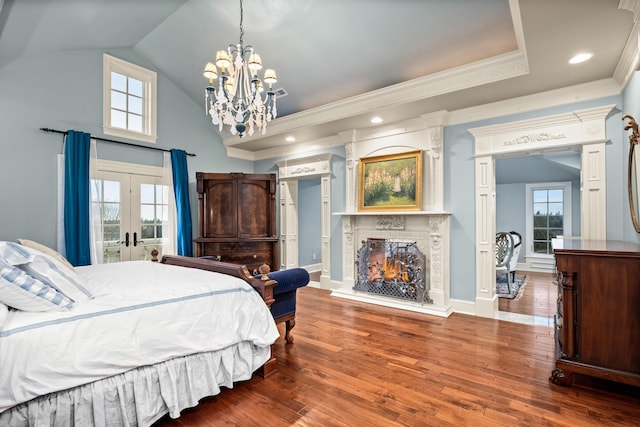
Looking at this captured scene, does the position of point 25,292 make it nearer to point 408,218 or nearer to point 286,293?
point 286,293

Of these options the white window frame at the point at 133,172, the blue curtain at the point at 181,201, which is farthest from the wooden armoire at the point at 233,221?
the white window frame at the point at 133,172

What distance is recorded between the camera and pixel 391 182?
15.0 ft

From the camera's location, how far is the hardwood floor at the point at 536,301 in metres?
4.01

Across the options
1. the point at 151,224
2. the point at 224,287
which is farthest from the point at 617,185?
the point at 151,224

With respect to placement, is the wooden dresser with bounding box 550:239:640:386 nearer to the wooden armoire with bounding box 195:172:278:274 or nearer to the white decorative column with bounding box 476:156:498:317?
the white decorative column with bounding box 476:156:498:317

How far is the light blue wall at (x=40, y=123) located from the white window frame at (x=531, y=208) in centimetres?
795

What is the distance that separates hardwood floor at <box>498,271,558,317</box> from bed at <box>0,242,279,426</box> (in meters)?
3.42

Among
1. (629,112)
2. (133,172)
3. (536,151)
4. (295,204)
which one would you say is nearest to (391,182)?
(536,151)

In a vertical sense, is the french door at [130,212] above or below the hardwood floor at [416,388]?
above

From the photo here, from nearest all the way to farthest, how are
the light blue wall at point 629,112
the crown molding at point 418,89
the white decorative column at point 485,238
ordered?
the light blue wall at point 629,112 → the crown molding at point 418,89 → the white decorative column at point 485,238

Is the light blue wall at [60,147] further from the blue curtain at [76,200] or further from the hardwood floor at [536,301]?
the hardwood floor at [536,301]

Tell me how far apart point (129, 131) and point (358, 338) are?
4.38 metres

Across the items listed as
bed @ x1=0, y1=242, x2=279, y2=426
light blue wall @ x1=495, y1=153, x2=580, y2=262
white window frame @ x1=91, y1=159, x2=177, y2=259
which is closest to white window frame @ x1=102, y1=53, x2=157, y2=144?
white window frame @ x1=91, y1=159, x2=177, y2=259

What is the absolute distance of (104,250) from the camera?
4402 millimetres
